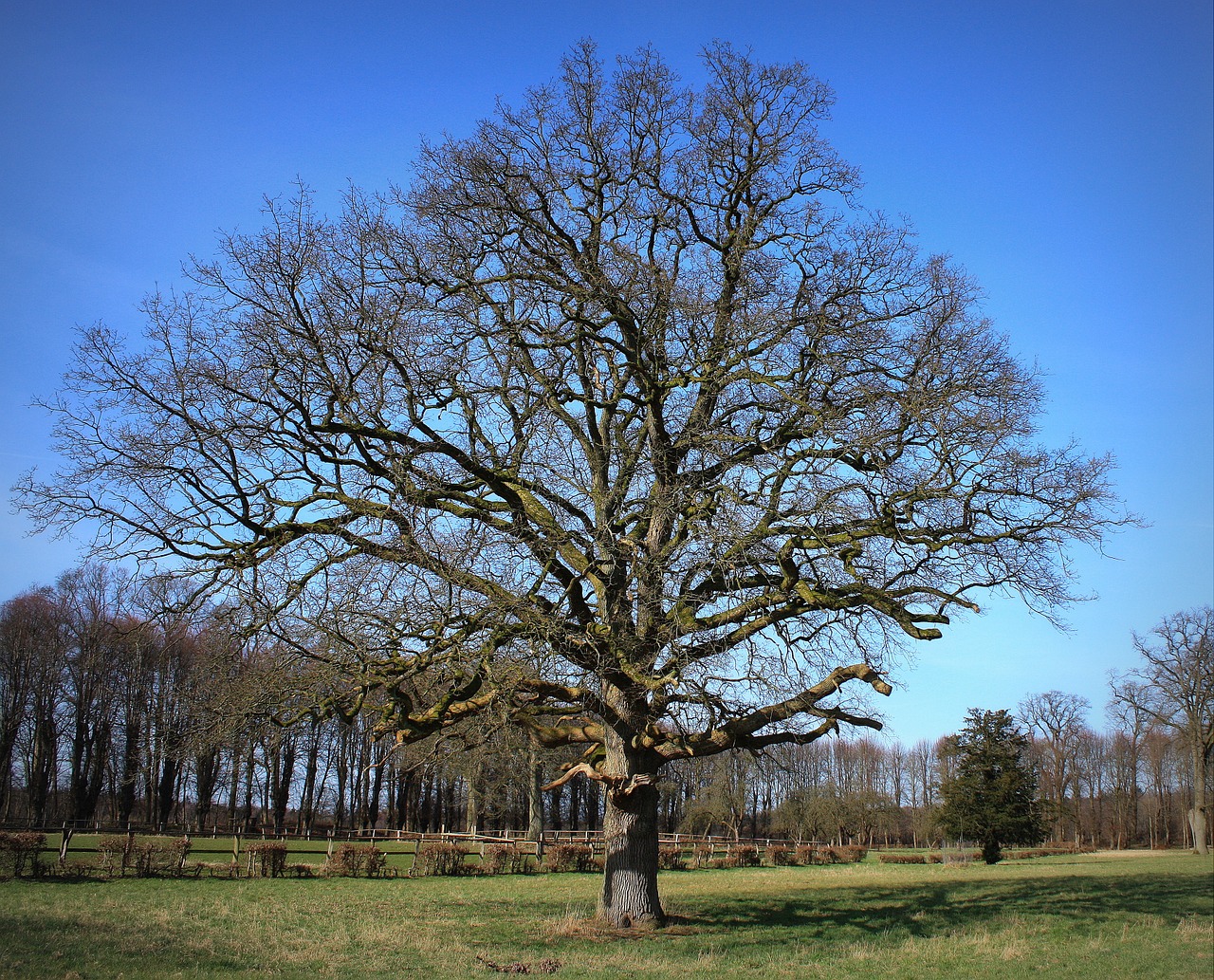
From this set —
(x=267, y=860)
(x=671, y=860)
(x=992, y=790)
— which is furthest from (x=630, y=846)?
(x=992, y=790)

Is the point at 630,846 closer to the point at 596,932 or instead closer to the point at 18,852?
the point at 596,932

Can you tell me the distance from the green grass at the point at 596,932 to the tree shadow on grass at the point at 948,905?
66mm

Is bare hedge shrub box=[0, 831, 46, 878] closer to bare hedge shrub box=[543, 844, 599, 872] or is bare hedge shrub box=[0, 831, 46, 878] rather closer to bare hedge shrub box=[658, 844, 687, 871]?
bare hedge shrub box=[543, 844, 599, 872]

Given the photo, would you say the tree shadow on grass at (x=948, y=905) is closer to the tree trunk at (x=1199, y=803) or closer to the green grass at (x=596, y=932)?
the green grass at (x=596, y=932)

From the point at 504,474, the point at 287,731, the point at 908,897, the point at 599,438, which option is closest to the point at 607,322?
the point at 599,438

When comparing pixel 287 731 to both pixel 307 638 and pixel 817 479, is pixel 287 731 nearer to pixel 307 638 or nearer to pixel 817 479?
pixel 307 638

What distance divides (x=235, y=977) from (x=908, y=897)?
15.6 meters

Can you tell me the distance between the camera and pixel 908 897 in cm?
1936

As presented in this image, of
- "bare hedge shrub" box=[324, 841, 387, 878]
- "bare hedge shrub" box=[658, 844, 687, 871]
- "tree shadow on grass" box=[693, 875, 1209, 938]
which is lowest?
"bare hedge shrub" box=[658, 844, 687, 871]

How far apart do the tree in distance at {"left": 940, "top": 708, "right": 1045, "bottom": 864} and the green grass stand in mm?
15080

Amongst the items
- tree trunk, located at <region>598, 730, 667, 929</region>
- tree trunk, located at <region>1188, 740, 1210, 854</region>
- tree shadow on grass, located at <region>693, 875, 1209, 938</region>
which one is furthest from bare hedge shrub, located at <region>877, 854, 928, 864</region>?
tree trunk, located at <region>598, 730, 667, 929</region>

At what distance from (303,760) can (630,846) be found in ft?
173

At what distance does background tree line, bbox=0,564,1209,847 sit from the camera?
39.2 ft

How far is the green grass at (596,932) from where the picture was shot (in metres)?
10.6
